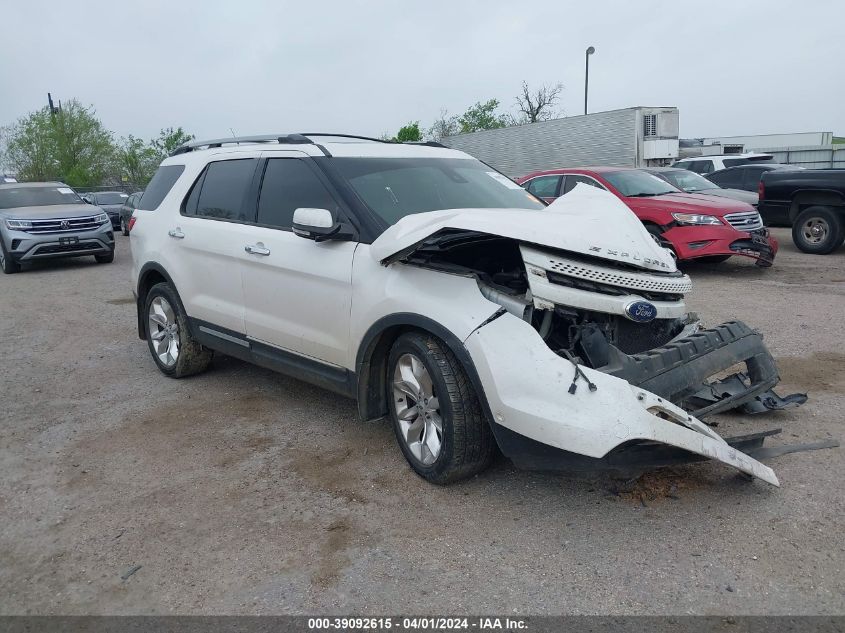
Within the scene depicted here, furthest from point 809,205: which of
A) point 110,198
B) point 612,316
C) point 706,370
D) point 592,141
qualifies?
point 110,198

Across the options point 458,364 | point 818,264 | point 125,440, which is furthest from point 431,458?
point 818,264

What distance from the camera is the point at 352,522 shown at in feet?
11.5

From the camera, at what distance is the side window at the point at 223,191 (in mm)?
5043

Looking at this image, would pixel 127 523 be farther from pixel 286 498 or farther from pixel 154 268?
pixel 154 268

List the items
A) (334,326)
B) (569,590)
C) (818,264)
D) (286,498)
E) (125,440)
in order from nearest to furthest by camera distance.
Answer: (569,590)
(286,498)
(334,326)
(125,440)
(818,264)

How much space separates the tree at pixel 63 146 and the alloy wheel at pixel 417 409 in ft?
164

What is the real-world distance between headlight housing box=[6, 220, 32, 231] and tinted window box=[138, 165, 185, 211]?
8.44 m

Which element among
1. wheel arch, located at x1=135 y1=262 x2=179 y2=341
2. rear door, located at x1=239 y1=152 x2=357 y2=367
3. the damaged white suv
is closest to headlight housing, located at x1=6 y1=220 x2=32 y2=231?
wheel arch, located at x1=135 y1=262 x2=179 y2=341

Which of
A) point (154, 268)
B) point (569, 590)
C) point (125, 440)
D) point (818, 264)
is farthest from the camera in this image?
point (818, 264)

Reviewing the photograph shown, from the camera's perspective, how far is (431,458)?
3.73 meters

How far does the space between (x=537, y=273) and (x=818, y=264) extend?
9403mm

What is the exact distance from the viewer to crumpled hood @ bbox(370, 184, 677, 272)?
3.31m

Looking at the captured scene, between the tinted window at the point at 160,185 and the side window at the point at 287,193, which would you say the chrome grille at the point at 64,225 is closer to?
the tinted window at the point at 160,185

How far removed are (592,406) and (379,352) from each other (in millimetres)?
1397
